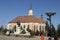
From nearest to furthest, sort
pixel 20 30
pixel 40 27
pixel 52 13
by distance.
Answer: pixel 52 13, pixel 20 30, pixel 40 27

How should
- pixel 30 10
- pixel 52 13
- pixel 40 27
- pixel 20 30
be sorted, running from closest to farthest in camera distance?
1. pixel 52 13
2. pixel 20 30
3. pixel 40 27
4. pixel 30 10

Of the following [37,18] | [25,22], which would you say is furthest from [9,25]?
[37,18]

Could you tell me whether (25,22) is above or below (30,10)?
below

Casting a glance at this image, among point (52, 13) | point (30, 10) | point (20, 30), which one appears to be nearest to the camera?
point (52, 13)

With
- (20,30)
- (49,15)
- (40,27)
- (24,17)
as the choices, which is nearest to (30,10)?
(24,17)

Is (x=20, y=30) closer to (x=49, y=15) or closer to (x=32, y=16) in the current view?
(x=49, y=15)

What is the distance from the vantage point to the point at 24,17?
4823 inches

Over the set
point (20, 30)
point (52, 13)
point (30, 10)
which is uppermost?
point (30, 10)

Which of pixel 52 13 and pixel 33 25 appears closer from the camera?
pixel 52 13

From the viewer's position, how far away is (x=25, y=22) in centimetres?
11975

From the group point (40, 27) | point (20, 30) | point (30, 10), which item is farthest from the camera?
point (30, 10)

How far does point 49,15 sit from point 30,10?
10568cm

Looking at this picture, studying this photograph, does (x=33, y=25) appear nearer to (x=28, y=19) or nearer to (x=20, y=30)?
(x=28, y=19)

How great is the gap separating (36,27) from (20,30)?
8301 centimetres
